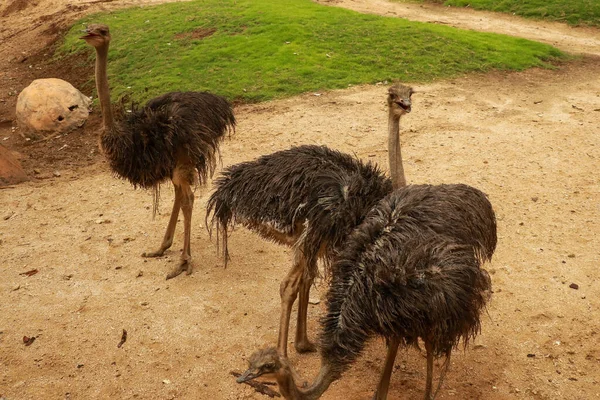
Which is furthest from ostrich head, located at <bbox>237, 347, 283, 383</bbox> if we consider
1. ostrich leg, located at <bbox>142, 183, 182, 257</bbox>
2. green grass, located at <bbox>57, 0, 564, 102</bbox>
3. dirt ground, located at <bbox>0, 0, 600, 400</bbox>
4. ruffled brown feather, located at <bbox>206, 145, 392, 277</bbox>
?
green grass, located at <bbox>57, 0, 564, 102</bbox>

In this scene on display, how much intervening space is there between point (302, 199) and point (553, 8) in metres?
11.6

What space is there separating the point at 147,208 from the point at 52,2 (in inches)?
456

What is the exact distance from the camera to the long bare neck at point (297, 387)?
3244 millimetres

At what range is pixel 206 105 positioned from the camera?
5637 millimetres

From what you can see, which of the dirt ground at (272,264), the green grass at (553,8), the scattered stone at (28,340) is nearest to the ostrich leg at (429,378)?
the dirt ground at (272,264)

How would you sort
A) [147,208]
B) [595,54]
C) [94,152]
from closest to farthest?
[147,208] < [94,152] < [595,54]

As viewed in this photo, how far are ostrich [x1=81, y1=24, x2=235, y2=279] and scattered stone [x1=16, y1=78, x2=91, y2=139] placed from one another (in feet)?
11.7

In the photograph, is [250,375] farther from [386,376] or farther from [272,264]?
[272,264]

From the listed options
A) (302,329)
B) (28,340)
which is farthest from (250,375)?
(28,340)

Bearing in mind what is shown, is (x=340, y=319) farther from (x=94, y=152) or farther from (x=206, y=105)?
(x=94, y=152)

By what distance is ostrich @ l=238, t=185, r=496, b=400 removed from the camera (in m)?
3.41

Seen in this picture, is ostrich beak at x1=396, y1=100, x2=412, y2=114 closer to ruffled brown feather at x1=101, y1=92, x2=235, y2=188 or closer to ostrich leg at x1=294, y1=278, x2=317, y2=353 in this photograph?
ostrich leg at x1=294, y1=278, x2=317, y2=353

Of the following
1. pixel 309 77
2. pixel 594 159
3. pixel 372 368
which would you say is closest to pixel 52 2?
pixel 309 77

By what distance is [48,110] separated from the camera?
902 centimetres
